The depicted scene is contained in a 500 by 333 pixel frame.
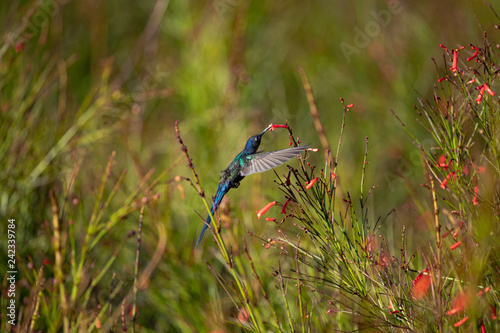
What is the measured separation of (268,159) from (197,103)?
2738 millimetres

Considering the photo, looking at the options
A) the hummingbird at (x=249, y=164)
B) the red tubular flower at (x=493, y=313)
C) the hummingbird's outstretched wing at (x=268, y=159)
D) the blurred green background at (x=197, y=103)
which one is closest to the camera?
the red tubular flower at (x=493, y=313)

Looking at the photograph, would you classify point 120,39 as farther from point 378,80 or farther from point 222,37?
point 378,80

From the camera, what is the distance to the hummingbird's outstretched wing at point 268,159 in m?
1.59

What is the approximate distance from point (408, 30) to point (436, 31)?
0.85 ft

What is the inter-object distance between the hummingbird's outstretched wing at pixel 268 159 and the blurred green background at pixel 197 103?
0.92ft

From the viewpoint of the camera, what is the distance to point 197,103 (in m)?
4.49

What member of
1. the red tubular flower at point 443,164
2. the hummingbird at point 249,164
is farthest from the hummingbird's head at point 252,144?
the red tubular flower at point 443,164

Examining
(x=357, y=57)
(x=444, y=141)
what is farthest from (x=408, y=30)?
(x=444, y=141)

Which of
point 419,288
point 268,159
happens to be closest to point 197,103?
point 268,159

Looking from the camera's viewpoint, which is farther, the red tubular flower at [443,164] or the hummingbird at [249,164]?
the hummingbird at [249,164]

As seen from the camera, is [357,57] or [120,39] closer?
[357,57]

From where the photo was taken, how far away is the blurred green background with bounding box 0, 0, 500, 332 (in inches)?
113

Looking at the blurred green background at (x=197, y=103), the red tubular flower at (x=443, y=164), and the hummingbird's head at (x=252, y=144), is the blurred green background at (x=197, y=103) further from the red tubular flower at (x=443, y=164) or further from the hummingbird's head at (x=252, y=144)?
the red tubular flower at (x=443, y=164)

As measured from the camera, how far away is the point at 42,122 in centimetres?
304
